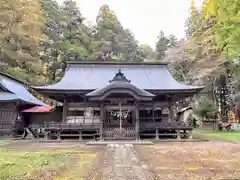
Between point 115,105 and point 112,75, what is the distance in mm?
4772

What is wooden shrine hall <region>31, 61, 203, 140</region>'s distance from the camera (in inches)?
603

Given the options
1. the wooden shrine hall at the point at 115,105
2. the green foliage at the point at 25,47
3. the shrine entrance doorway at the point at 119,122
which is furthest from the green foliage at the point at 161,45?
the shrine entrance doorway at the point at 119,122

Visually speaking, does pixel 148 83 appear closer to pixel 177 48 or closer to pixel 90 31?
pixel 177 48

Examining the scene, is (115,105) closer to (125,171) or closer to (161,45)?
(125,171)

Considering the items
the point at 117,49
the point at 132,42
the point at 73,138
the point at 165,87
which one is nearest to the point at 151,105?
the point at 165,87

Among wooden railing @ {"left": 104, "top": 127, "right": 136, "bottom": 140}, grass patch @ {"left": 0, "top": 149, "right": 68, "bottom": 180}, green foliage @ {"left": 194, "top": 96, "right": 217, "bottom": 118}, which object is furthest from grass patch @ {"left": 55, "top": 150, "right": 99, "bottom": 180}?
green foliage @ {"left": 194, "top": 96, "right": 217, "bottom": 118}

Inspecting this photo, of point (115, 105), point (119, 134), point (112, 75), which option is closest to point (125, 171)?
point (119, 134)

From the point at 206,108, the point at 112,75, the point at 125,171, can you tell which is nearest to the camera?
the point at 125,171

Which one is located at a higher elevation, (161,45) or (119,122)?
(161,45)

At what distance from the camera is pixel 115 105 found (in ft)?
52.2

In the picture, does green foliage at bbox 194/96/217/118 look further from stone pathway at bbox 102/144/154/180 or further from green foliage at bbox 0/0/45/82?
stone pathway at bbox 102/144/154/180

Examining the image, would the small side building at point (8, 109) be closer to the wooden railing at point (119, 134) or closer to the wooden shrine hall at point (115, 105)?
the wooden shrine hall at point (115, 105)

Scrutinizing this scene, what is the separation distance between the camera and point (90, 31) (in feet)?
134

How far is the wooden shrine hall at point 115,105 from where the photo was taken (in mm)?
15307
